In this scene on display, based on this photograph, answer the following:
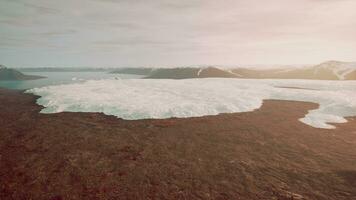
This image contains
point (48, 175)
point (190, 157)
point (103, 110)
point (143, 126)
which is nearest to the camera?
point (48, 175)

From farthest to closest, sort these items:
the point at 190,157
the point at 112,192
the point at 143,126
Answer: the point at 143,126 → the point at 190,157 → the point at 112,192

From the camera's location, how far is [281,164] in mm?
16094

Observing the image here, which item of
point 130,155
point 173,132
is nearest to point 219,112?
point 173,132

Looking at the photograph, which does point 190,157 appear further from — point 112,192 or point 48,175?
point 48,175

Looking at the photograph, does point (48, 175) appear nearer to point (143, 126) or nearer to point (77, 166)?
point (77, 166)

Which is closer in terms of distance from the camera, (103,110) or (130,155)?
(130,155)

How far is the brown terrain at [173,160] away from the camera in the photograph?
12484 mm

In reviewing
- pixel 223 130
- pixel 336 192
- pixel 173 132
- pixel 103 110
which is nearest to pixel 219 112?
pixel 223 130

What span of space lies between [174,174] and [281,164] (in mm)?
7547

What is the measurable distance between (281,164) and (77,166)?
1373 cm

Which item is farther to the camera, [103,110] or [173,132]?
[103,110]

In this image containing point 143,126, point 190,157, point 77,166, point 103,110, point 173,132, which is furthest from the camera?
point 103,110

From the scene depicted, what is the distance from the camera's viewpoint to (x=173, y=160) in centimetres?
1655

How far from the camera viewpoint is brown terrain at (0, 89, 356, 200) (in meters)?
12.5
